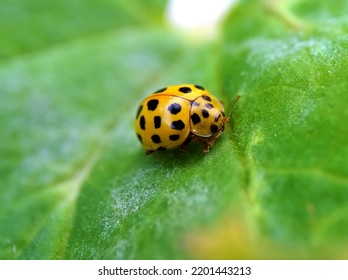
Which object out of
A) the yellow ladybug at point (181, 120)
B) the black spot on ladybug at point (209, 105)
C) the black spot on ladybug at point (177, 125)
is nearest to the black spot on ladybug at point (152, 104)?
the yellow ladybug at point (181, 120)

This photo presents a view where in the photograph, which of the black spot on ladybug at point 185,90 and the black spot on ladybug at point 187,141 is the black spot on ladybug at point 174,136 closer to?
the black spot on ladybug at point 187,141

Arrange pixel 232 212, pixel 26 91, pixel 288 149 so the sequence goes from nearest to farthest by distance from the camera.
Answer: pixel 232 212, pixel 288 149, pixel 26 91

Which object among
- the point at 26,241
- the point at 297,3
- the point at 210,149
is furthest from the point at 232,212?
the point at 297,3

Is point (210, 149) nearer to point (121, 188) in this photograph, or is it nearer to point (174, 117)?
point (174, 117)

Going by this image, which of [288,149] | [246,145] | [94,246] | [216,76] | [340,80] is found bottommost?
[94,246]

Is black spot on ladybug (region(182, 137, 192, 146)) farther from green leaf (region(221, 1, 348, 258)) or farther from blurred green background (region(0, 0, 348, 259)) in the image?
green leaf (region(221, 1, 348, 258))

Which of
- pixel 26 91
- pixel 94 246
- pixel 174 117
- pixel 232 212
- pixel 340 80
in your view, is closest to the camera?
pixel 232 212

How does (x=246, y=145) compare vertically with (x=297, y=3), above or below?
below
